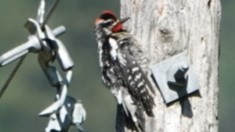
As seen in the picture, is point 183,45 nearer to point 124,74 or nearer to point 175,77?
point 175,77

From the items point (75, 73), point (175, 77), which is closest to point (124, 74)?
point (175, 77)

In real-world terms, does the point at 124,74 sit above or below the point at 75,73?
above

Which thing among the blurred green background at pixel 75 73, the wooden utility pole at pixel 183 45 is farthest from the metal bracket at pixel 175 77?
the blurred green background at pixel 75 73

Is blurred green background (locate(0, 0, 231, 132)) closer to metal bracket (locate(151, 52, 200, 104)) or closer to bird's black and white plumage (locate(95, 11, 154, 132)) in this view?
bird's black and white plumage (locate(95, 11, 154, 132))

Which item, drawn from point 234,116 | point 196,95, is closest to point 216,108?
point 196,95

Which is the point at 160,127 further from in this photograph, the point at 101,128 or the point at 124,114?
the point at 101,128

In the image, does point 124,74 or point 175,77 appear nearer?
point 175,77

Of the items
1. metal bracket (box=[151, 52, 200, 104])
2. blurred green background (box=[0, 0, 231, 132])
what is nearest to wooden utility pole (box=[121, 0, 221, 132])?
metal bracket (box=[151, 52, 200, 104])
